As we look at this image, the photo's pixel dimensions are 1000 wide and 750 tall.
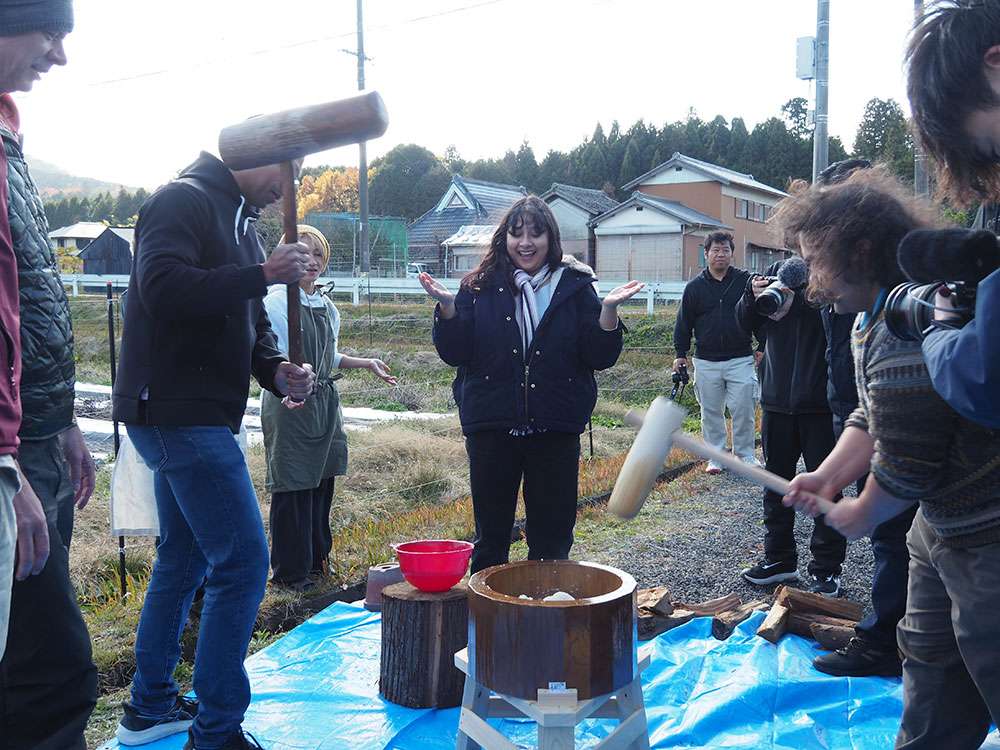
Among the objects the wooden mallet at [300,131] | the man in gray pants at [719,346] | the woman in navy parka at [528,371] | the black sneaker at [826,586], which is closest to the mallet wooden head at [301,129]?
the wooden mallet at [300,131]

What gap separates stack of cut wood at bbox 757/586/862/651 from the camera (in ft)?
11.3

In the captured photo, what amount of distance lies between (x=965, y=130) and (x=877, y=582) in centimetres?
230

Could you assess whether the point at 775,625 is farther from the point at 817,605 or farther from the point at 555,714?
the point at 555,714

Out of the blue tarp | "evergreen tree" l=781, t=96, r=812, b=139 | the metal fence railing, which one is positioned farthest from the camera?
"evergreen tree" l=781, t=96, r=812, b=139

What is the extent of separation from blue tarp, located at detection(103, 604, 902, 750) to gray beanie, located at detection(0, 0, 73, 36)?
2.23m

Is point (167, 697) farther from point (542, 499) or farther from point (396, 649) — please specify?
point (542, 499)

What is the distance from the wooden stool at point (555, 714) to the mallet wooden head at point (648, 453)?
56 cm

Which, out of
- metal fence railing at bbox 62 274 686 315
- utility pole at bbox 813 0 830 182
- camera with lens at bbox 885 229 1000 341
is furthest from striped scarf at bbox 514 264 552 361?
metal fence railing at bbox 62 274 686 315

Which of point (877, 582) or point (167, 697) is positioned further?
point (877, 582)

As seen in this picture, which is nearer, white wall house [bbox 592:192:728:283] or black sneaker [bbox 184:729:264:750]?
black sneaker [bbox 184:729:264:750]

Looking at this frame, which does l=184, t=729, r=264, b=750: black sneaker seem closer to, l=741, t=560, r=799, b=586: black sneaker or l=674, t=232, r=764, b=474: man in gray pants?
l=741, t=560, r=799, b=586: black sneaker

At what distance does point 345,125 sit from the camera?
2.56 meters

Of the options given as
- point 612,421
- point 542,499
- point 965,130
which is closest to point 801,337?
point 542,499

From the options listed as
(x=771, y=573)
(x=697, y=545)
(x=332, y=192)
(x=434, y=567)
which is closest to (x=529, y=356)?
(x=434, y=567)
